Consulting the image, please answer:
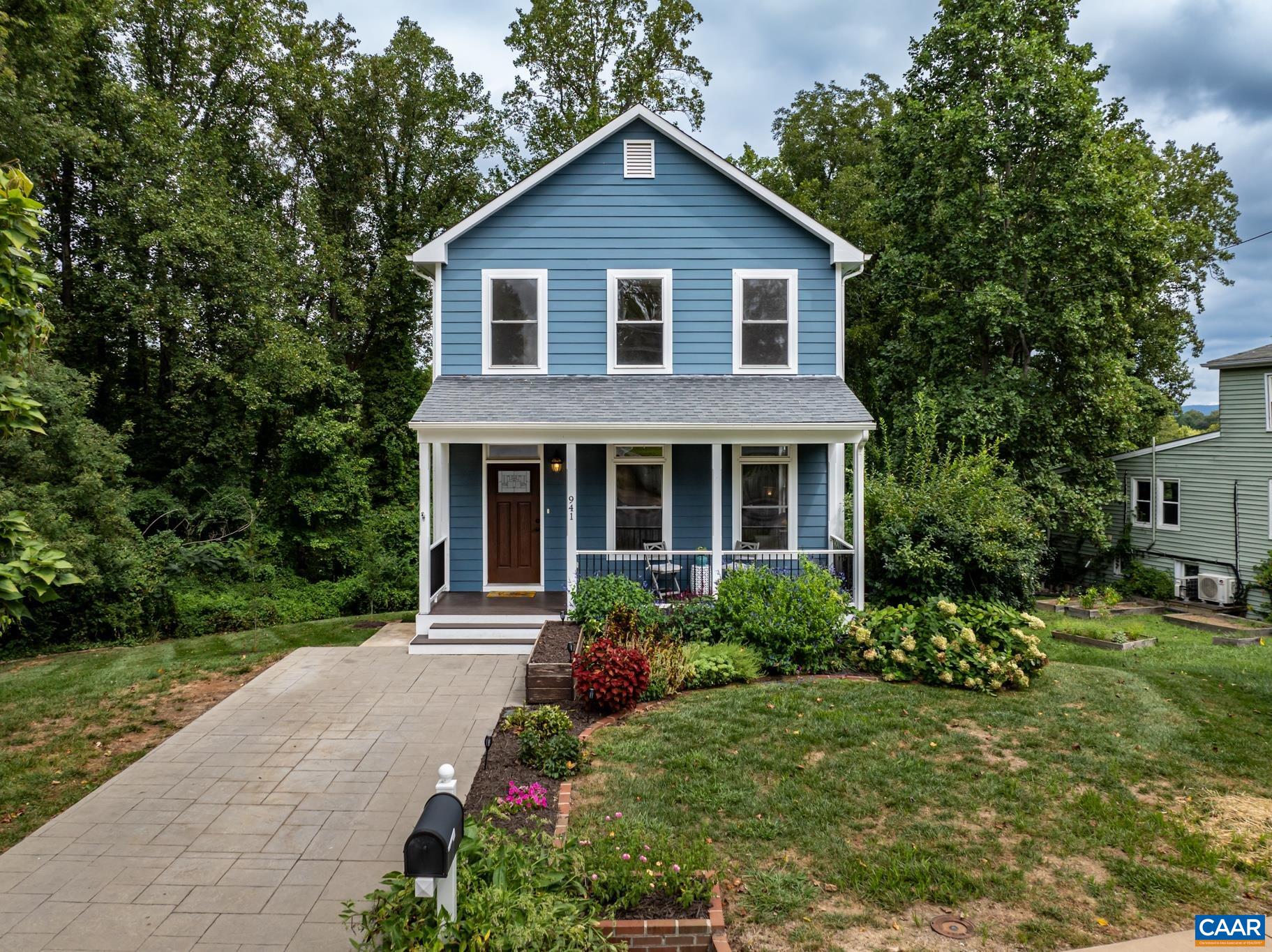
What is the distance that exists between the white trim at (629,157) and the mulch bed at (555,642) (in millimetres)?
7285

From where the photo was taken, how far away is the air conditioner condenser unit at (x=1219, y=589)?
55.5 ft

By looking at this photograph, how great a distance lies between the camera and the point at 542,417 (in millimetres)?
10172

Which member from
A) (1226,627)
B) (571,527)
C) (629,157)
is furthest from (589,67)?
(1226,627)

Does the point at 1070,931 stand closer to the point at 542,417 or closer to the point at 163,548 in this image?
the point at 542,417

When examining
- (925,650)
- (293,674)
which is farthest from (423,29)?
(925,650)

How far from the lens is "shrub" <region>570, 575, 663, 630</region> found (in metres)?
9.03

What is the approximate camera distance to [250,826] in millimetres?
5184

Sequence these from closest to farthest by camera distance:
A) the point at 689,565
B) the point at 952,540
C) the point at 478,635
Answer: the point at 952,540 < the point at 478,635 < the point at 689,565

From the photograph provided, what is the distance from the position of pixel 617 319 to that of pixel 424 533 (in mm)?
4620

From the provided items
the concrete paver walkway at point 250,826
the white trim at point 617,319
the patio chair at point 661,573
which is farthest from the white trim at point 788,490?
the concrete paver walkway at point 250,826

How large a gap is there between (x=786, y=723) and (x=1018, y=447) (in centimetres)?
1238

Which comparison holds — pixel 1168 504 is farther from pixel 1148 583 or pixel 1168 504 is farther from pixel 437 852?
pixel 437 852

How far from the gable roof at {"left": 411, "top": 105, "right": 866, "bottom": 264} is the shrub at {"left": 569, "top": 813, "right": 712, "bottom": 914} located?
951 cm

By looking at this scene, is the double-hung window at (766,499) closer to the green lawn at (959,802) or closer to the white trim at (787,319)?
the white trim at (787,319)
